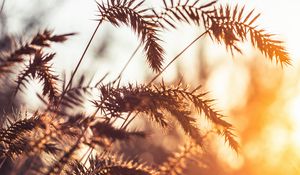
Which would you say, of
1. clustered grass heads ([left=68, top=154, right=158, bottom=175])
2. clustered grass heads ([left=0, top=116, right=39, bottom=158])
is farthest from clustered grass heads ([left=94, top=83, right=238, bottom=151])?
clustered grass heads ([left=0, top=116, right=39, bottom=158])

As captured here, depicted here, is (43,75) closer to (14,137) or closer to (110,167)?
(14,137)

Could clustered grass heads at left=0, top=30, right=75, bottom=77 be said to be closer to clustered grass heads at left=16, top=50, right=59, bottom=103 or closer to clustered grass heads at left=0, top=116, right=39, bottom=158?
clustered grass heads at left=16, top=50, right=59, bottom=103

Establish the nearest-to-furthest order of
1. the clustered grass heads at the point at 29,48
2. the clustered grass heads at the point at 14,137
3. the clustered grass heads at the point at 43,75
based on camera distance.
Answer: the clustered grass heads at the point at 29,48 → the clustered grass heads at the point at 43,75 → the clustered grass heads at the point at 14,137

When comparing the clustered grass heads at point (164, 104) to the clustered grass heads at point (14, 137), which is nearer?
the clustered grass heads at point (164, 104)

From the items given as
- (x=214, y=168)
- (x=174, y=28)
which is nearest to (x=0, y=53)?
(x=174, y=28)

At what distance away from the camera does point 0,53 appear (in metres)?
3.01

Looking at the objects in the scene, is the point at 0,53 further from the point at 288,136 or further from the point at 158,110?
the point at 288,136

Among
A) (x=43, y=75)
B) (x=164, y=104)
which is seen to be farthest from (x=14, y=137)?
(x=164, y=104)

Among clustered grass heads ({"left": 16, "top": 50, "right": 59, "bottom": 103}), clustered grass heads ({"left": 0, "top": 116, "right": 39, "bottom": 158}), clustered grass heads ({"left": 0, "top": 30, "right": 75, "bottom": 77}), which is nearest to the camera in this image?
clustered grass heads ({"left": 0, "top": 30, "right": 75, "bottom": 77})

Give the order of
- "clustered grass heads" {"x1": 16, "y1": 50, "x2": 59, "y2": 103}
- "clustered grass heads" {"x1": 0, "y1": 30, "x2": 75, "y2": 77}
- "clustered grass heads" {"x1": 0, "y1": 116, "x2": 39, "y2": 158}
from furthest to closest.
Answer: "clustered grass heads" {"x1": 0, "y1": 116, "x2": 39, "y2": 158} → "clustered grass heads" {"x1": 16, "y1": 50, "x2": 59, "y2": 103} → "clustered grass heads" {"x1": 0, "y1": 30, "x2": 75, "y2": 77}

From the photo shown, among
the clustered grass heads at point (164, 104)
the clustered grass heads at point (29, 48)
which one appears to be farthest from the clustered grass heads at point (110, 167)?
the clustered grass heads at point (29, 48)

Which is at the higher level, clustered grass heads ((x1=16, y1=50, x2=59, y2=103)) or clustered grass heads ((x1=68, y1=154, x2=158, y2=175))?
clustered grass heads ((x1=16, y1=50, x2=59, y2=103))

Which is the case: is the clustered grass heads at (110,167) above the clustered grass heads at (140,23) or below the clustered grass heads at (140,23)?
below

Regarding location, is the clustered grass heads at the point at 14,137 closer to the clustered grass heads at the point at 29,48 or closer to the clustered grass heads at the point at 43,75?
the clustered grass heads at the point at 43,75
